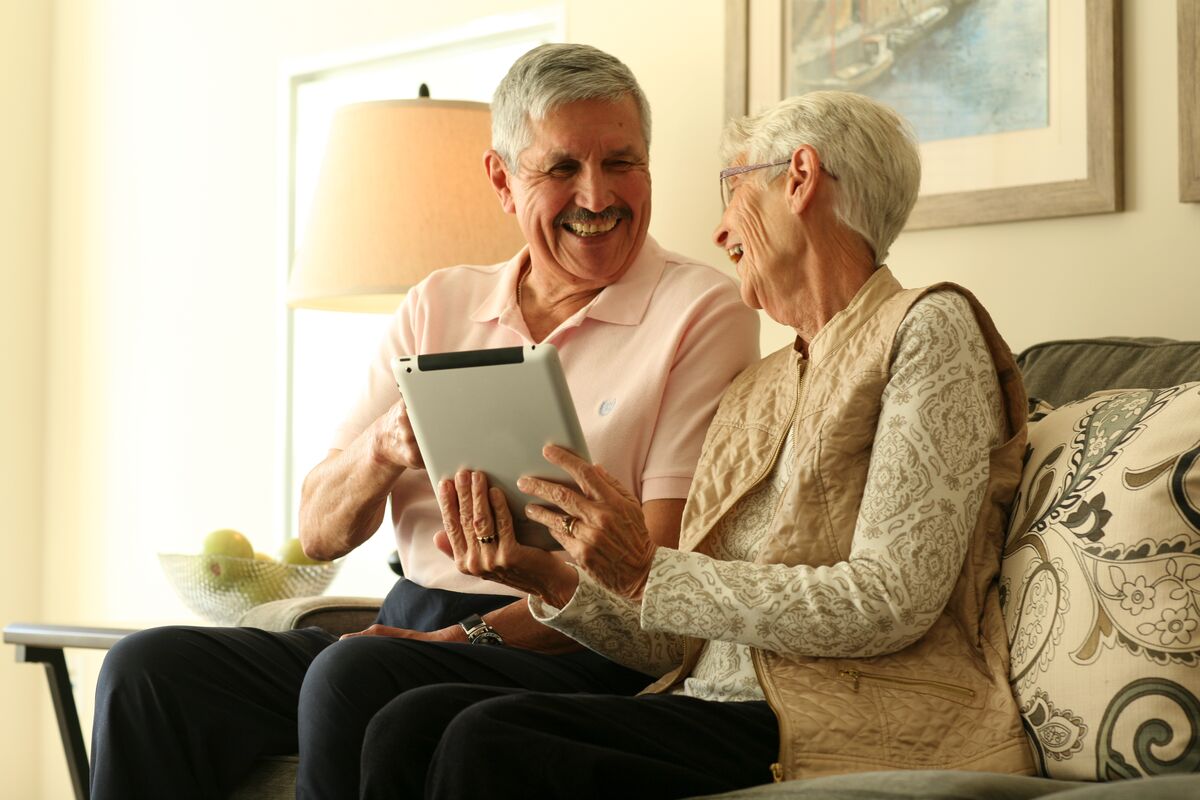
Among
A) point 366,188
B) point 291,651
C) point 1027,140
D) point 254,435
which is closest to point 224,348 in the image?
point 254,435

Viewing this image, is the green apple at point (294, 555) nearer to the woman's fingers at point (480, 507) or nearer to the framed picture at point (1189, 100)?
the woman's fingers at point (480, 507)

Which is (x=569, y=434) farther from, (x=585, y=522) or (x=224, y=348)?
(x=224, y=348)

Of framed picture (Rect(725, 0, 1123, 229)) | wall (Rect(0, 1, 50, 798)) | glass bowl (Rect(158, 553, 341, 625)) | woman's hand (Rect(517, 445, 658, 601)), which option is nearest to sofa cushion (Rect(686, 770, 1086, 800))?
woman's hand (Rect(517, 445, 658, 601))

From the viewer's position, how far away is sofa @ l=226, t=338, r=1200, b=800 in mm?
1266

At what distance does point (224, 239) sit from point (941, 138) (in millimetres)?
1922

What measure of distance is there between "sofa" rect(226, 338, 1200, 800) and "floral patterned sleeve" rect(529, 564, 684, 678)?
365 millimetres

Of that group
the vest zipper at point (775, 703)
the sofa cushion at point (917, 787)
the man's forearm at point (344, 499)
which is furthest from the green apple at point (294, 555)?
the sofa cushion at point (917, 787)

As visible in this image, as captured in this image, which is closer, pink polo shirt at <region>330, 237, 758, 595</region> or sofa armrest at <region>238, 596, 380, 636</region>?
pink polo shirt at <region>330, 237, 758, 595</region>

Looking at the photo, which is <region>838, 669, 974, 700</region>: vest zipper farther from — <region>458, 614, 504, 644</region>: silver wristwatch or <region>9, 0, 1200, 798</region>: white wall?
<region>9, 0, 1200, 798</region>: white wall

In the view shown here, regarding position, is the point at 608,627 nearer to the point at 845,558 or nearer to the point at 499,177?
the point at 845,558

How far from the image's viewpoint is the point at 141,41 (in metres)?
3.66

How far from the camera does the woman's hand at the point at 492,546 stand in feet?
5.35

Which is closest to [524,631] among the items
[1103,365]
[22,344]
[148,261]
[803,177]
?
[803,177]

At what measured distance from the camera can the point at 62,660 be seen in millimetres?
2400
